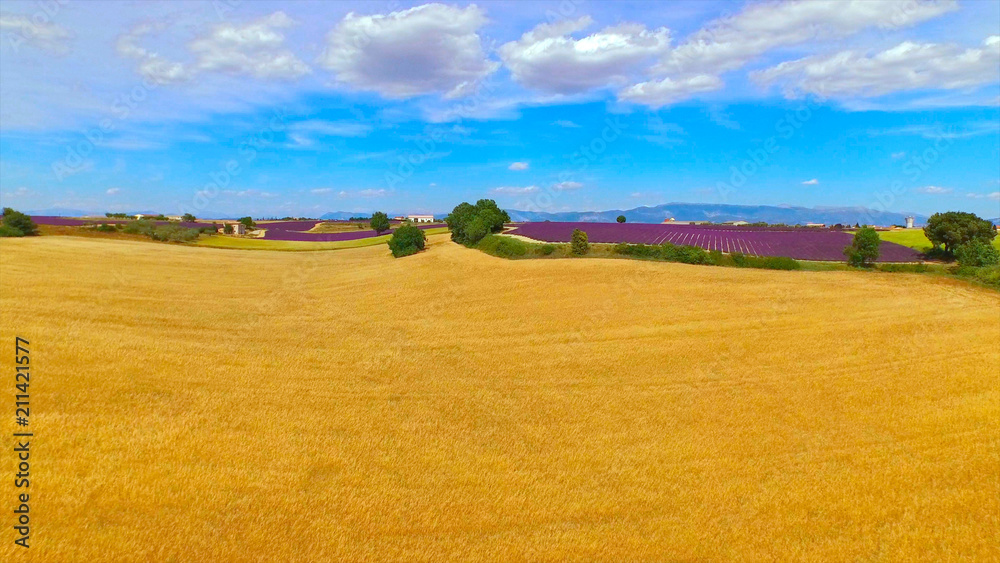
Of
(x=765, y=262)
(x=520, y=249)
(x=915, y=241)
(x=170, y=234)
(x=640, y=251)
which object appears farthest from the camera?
(x=170, y=234)

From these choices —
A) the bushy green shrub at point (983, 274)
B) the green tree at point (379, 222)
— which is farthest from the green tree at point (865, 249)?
the green tree at point (379, 222)

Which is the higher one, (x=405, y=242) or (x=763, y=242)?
(x=763, y=242)

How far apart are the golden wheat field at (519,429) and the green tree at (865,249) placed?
11.2m

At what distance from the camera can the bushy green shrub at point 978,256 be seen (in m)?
34.5

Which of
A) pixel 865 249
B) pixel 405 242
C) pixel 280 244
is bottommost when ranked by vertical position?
pixel 865 249

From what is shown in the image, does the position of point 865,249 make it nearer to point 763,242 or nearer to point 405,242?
point 763,242

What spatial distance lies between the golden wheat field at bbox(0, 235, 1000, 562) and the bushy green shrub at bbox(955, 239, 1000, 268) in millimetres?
7391

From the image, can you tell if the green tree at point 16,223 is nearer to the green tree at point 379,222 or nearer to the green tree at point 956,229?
the green tree at point 379,222

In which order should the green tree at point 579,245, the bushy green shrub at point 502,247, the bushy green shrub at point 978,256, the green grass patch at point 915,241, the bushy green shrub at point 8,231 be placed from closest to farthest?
the bushy green shrub at point 978,256 < the green grass patch at point 915,241 < the green tree at point 579,245 < the bushy green shrub at point 502,247 < the bushy green shrub at point 8,231

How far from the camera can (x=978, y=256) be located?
35.2 metres

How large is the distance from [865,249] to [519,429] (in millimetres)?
43890

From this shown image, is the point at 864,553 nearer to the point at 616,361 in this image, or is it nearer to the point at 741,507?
the point at 741,507

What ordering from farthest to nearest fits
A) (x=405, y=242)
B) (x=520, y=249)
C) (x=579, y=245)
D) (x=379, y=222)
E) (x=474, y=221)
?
(x=379, y=222) < (x=474, y=221) < (x=405, y=242) < (x=520, y=249) < (x=579, y=245)

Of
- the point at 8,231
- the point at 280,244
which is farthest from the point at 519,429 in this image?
the point at 280,244
